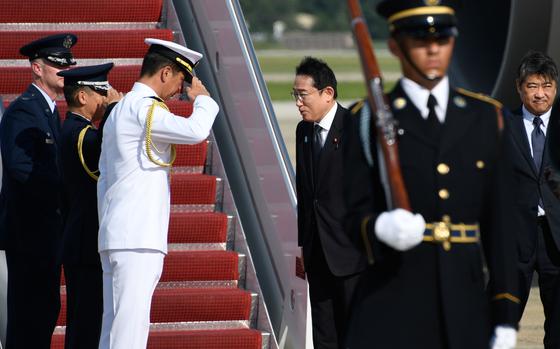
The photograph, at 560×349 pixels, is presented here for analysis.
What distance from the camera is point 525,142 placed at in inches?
271

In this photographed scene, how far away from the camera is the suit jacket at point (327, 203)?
6.39m

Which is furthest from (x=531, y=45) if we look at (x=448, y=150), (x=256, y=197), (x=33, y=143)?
(x=448, y=150)

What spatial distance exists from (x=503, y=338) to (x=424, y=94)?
794mm

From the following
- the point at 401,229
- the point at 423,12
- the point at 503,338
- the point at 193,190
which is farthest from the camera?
the point at 193,190

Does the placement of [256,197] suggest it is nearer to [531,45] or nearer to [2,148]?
[2,148]

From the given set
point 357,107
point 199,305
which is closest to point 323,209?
point 199,305

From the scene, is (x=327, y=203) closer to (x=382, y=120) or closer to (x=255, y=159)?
(x=255, y=159)

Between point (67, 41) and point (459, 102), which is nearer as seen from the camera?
point (459, 102)

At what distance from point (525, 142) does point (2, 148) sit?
2625 mm

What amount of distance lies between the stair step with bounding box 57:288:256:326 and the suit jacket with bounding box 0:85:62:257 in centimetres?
74

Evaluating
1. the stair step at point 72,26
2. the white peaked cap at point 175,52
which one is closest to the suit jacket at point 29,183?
the white peaked cap at point 175,52

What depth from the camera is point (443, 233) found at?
4227mm

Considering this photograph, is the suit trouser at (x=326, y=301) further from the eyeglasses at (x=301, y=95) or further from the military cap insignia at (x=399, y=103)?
the military cap insignia at (x=399, y=103)

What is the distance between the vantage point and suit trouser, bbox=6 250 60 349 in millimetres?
6781
